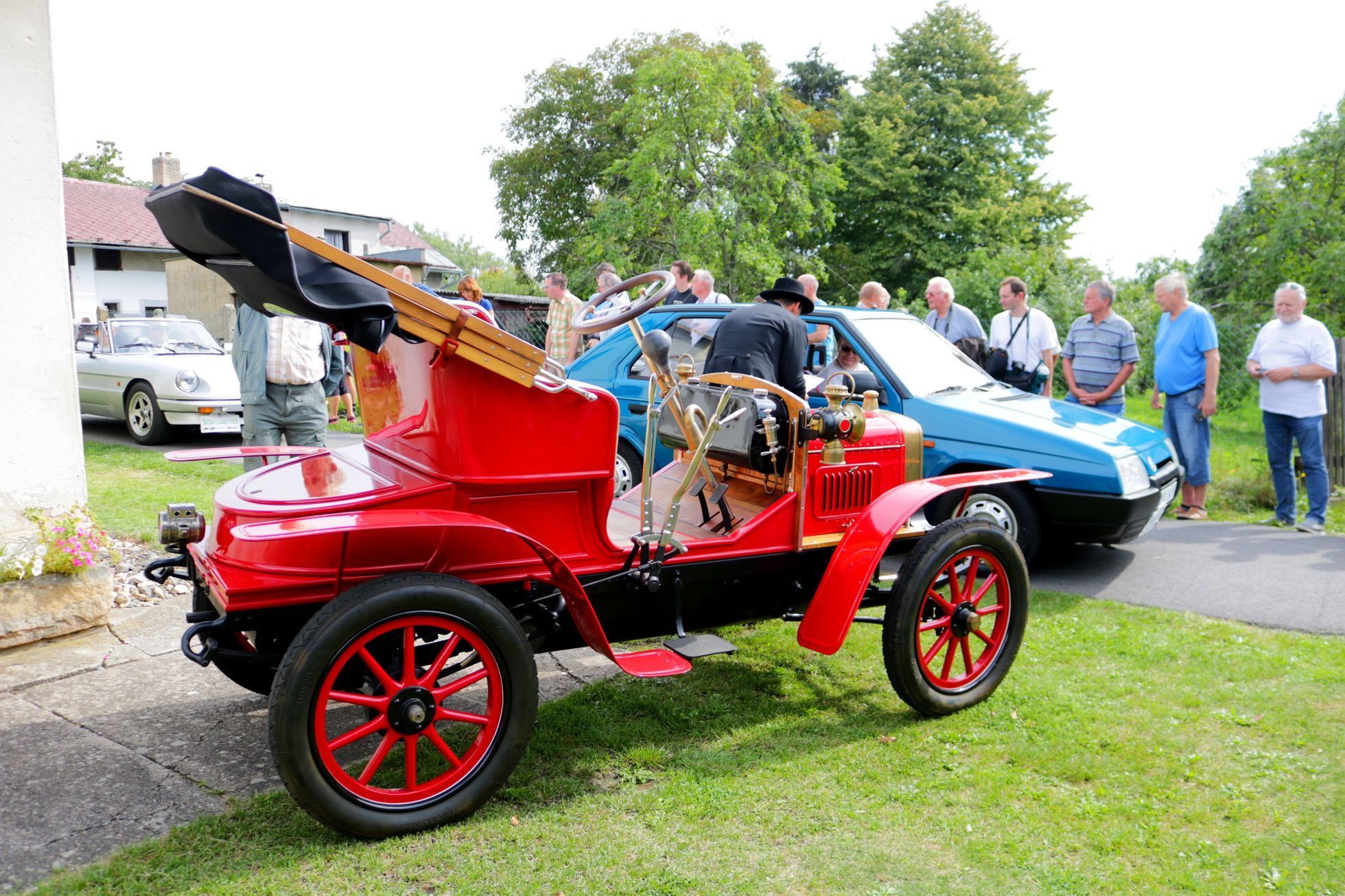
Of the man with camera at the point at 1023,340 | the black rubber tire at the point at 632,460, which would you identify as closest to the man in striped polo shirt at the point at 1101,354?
the man with camera at the point at 1023,340

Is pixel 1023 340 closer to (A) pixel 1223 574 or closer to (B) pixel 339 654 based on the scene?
(A) pixel 1223 574

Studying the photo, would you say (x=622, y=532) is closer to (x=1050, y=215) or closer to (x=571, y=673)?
(x=571, y=673)

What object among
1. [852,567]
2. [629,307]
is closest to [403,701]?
[629,307]

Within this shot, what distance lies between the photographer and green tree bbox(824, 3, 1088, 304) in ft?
104

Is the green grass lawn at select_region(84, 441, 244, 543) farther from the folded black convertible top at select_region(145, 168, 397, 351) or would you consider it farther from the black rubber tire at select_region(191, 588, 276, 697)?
the folded black convertible top at select_region(145, 168, 397, 351)

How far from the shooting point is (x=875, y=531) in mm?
3996

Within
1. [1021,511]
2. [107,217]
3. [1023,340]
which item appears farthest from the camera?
[107,217]

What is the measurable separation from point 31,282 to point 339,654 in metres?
3.10

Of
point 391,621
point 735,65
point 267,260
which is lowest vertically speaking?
point 391,621

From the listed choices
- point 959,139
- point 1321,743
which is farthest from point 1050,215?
point 1321,743

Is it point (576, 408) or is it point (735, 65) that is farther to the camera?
point (735, 65)

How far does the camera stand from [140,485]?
9203 millimetres

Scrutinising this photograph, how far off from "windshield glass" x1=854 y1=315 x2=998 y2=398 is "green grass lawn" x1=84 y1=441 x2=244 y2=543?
15.3ft

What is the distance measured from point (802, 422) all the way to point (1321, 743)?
94.7 inches
